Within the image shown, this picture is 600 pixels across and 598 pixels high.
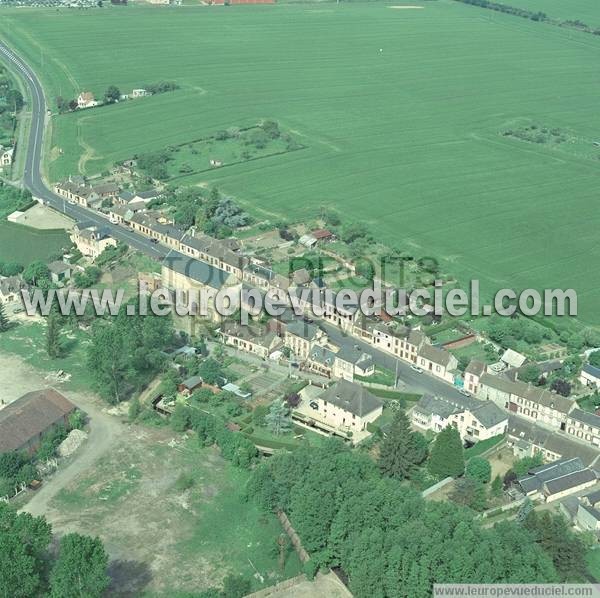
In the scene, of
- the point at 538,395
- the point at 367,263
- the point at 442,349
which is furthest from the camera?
the point at 367,263

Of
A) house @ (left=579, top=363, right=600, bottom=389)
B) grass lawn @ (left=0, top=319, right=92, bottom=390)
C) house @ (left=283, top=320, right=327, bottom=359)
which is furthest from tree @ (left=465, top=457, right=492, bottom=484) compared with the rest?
grass lawn @ (left=0, top=319, right=92, bottom=390)

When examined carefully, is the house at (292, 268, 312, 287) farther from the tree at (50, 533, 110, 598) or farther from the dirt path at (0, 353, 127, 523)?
the tree at (50, 533, 110, 598)

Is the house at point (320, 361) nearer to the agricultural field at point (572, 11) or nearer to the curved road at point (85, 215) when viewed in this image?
the curved road at point (85, 215)

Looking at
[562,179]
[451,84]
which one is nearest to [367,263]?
[562,179]

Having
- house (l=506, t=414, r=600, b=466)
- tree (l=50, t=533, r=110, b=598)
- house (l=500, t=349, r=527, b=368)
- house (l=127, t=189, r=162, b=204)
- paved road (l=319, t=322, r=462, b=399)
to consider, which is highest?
tree (l=50, t=533, r=110, b=598)

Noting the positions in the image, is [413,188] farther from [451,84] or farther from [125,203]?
[451,84]

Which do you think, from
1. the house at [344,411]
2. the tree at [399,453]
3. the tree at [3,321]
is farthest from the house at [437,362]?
the tree at [3,321]
